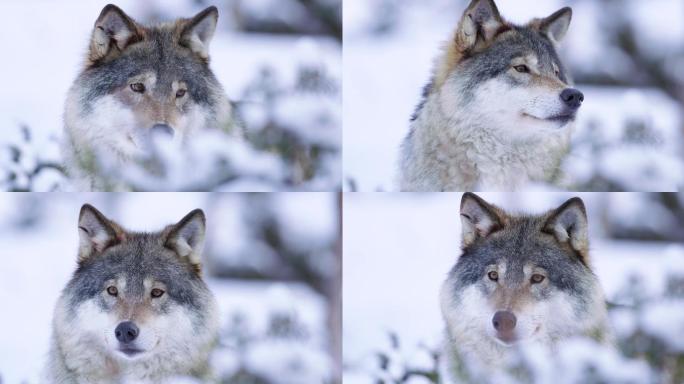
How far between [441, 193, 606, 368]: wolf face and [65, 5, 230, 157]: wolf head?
→ 1193 millimetres

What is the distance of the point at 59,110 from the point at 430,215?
162 cm

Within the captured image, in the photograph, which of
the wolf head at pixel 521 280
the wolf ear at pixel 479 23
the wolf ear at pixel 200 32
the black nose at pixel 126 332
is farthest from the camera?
the wolf ear at pixel 200 32

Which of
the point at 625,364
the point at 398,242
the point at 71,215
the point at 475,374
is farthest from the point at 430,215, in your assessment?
the point at 71,215

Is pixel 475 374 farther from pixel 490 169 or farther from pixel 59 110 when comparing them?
pixel 59 110

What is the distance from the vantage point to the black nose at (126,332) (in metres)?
3.43

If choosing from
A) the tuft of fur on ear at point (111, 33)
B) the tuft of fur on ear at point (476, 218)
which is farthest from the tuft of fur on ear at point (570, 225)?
the tuft of fur on ear at point (111, 33)

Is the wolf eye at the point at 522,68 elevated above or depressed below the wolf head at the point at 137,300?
above

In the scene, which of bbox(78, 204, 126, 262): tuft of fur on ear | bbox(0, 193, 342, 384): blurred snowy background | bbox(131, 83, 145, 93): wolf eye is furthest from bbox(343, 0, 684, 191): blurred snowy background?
bbox(78, 204, 126, 262): tuft of fur on ear

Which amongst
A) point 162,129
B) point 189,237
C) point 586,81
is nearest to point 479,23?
point 586,81

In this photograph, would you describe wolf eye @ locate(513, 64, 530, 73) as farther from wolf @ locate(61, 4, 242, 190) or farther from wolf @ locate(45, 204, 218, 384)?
wolf @ locate(45, 204, 218, 384)

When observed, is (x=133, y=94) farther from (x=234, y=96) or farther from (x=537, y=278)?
(x=537, y=278)

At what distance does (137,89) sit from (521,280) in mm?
1725

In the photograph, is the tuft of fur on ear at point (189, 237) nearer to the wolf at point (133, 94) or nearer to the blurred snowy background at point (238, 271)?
the blurred snowy background at point (238, 271)

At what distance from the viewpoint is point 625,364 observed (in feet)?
12.8
